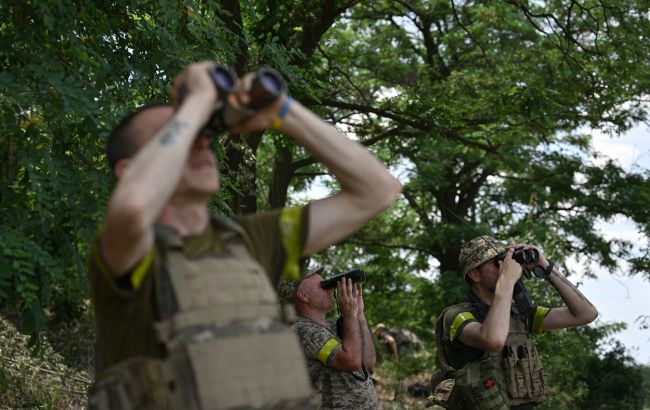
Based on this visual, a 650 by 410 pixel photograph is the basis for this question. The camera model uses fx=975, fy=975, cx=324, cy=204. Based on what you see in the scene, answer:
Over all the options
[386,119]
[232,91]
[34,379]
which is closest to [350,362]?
[232,91]

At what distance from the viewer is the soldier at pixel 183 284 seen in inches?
93.0

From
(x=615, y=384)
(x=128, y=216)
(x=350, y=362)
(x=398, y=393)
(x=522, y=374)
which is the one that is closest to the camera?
(x=128, y=216)

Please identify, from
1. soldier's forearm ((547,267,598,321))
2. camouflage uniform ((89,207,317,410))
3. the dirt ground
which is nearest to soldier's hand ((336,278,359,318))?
soldier's forearm ((547,267,598,321))

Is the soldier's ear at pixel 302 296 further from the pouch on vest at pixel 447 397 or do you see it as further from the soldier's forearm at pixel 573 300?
the soldier's forearm at pixel 573 300

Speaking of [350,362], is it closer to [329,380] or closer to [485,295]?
[329,380]

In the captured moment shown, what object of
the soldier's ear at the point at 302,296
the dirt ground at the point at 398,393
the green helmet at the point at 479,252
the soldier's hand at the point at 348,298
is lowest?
the soldier's hand at the point at 348,298

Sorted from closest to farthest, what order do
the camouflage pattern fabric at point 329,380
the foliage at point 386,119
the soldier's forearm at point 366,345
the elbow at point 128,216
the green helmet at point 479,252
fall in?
the elbow at point 128,216 < the foliage at point 386,119 < the camouflage pattern fabric at point 329,380 < the soldier's forearm at point 366,345 < the green helmet at point 479,252

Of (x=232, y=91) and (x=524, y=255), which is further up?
(x=524, y=255)

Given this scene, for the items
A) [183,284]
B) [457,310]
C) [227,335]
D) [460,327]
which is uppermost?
[457,310]

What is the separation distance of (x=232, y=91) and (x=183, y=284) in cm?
50

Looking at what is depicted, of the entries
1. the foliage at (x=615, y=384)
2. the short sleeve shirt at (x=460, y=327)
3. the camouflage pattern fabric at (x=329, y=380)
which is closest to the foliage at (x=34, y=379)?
the camouflage pattern fabric at (x=329, y=380)

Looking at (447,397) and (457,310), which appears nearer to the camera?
(457,310)

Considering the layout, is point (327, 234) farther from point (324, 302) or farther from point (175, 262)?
point (324, 302)

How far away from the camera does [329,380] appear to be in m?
5.83
